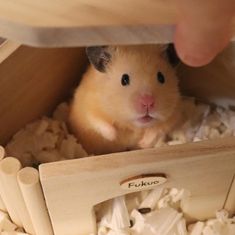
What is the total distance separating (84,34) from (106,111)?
0.34m

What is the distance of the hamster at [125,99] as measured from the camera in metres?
0.71

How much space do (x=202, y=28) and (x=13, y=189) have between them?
37 cm

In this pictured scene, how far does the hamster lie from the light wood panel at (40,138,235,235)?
12 centimetres

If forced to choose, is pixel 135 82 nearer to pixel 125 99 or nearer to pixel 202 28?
pixel 125 99

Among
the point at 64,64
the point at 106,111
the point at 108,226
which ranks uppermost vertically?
the point at 64,64

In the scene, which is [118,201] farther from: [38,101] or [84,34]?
[84,34]

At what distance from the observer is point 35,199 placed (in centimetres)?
62

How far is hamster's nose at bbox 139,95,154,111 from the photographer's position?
2.27 feet

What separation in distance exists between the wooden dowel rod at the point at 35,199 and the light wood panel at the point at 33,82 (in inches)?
7.4

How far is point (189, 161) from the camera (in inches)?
24.2

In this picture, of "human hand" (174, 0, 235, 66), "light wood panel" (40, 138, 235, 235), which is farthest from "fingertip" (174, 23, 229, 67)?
"light wood panel" (40, 138, 235, 235)

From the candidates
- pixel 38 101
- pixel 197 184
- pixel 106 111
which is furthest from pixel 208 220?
pixel 38 101

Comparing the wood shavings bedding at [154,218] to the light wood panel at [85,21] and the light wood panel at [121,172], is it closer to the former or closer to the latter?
the light wood panel at [121,172]

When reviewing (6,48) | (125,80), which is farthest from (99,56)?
(6,48)
